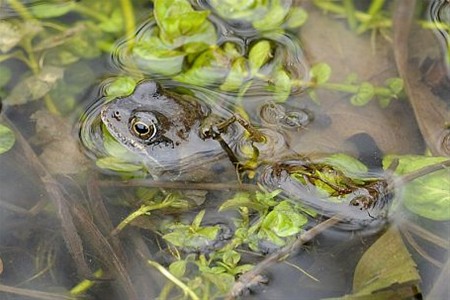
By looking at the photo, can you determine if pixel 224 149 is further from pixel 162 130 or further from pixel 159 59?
pixel 159 59

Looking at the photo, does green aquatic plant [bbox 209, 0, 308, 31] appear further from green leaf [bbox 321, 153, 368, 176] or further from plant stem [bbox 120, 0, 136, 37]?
green leaf [bbox 321, 153, 368, 176]

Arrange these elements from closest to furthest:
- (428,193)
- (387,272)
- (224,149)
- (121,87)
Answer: (387,272), (428,193), (224,149), (121,87)

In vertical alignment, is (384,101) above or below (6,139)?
above

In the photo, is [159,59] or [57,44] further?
[57,44]

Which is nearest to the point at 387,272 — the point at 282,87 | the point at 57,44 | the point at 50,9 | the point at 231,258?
the point at 231,258

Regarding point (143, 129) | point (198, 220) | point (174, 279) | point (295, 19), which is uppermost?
point (295, 19)

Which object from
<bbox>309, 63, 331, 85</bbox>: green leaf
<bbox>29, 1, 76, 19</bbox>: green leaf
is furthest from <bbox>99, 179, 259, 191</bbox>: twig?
<bbox>29, 1, 76, 19</bbox>: green leaf
